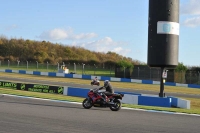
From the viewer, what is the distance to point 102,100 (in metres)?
15.3

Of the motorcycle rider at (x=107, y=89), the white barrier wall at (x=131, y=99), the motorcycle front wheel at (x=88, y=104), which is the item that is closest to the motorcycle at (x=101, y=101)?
the motorcycle front wheel at (x=88, y=104)

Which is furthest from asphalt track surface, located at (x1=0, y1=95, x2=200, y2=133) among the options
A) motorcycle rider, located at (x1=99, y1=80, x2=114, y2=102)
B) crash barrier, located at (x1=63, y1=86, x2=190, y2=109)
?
crash barrier, located at (x1=63, y1=86, x2=190, y2=109)

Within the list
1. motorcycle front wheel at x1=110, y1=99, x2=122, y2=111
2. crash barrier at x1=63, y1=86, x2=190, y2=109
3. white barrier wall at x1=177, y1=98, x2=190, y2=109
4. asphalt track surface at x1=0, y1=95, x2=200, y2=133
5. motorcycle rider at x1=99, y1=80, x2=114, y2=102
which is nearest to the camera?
asphalt track surface at x1=0, y1=95, x2=200, y2=133

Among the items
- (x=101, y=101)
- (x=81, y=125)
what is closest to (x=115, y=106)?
(x=101, y=101)

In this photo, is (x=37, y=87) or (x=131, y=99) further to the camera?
(x=37, y=87)

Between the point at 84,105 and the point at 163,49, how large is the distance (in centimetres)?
688

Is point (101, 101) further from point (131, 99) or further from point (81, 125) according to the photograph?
point (131, 99)

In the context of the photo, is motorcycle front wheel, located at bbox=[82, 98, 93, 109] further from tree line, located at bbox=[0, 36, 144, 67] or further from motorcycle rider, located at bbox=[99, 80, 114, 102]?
tree line, located at bbox=[0, 36, 144, 67]

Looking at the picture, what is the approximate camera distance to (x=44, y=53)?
95.0 metres

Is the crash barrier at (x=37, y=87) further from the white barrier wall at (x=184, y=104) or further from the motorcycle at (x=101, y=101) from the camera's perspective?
the motorcycle at (x=101, y=101)

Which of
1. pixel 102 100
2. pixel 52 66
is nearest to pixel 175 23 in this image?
pixel 102 100

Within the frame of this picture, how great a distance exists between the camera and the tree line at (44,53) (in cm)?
9138

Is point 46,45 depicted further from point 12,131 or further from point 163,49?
point 12,131

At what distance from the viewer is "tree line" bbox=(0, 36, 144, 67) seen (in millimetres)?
91375
